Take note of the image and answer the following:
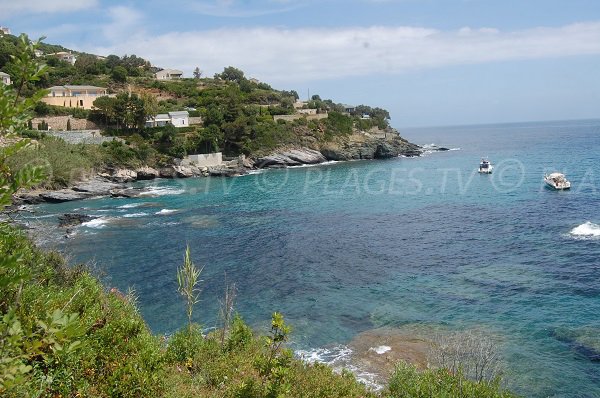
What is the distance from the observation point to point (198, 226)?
39.1 meters

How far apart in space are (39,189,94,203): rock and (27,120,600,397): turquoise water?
2.46 m

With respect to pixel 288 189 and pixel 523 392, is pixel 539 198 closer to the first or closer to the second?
pixel 288 189

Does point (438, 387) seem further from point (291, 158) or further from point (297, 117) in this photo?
point (297, 117)

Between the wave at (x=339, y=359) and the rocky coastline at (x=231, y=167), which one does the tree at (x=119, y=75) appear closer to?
the rocky coastline at (x=231, y=167)

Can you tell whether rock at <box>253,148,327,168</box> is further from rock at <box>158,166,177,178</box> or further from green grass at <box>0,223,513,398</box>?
green grass at <box>0,223,513,398</box>

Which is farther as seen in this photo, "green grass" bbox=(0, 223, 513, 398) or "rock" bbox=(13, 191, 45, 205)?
"rock" bbox=(13, 191, 45, 205)

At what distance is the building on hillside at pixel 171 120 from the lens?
84931 millimetres

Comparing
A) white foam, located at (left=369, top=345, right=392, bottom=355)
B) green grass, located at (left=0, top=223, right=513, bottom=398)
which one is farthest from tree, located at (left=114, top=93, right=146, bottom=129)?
white foam, located at (left=369, top=345, right=392, bottom=355)

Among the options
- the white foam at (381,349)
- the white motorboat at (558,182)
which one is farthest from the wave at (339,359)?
the white motorboat at (558,182)

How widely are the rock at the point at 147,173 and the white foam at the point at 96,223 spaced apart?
2797 centimetres

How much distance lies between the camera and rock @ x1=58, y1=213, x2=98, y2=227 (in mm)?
39419

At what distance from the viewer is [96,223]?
4025cm

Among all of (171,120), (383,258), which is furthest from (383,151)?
(383,258)

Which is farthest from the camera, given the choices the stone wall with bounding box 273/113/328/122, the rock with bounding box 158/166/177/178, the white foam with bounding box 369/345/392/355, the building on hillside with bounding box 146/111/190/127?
the stone wall with bounding box 273/113/328/122
